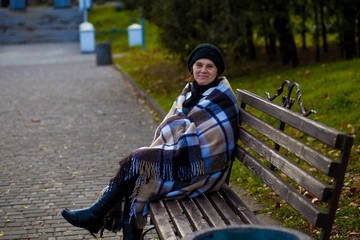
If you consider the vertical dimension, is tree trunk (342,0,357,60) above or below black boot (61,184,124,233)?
above

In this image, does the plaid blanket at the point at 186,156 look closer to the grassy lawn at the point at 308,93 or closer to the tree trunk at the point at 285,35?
the grassy lawn at the point at 308,93

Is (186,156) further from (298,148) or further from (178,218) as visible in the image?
(298,148)

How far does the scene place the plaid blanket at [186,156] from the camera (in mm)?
4078

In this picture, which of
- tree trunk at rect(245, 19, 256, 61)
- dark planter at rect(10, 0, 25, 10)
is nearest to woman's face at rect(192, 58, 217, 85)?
tree trunk at rect(245, 19, 256, 61)

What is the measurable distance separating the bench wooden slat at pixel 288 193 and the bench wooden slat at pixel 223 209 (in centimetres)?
32

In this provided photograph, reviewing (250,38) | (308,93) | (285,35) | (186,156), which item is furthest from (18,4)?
(186,156)

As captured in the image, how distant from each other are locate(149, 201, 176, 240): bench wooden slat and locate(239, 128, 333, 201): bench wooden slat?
2.66 ft

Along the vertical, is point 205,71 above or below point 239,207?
above

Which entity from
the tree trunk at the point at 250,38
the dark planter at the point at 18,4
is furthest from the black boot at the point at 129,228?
the dark planter at the point at 18,4

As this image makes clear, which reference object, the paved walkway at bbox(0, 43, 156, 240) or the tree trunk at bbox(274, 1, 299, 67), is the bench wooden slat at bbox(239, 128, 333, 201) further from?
the tree trunk at bbox(274, 1, 299, 67)

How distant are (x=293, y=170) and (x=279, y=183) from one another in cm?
26

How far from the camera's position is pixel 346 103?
8.26 metres

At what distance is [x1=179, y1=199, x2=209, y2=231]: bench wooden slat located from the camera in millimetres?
3646

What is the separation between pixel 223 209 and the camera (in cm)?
392
